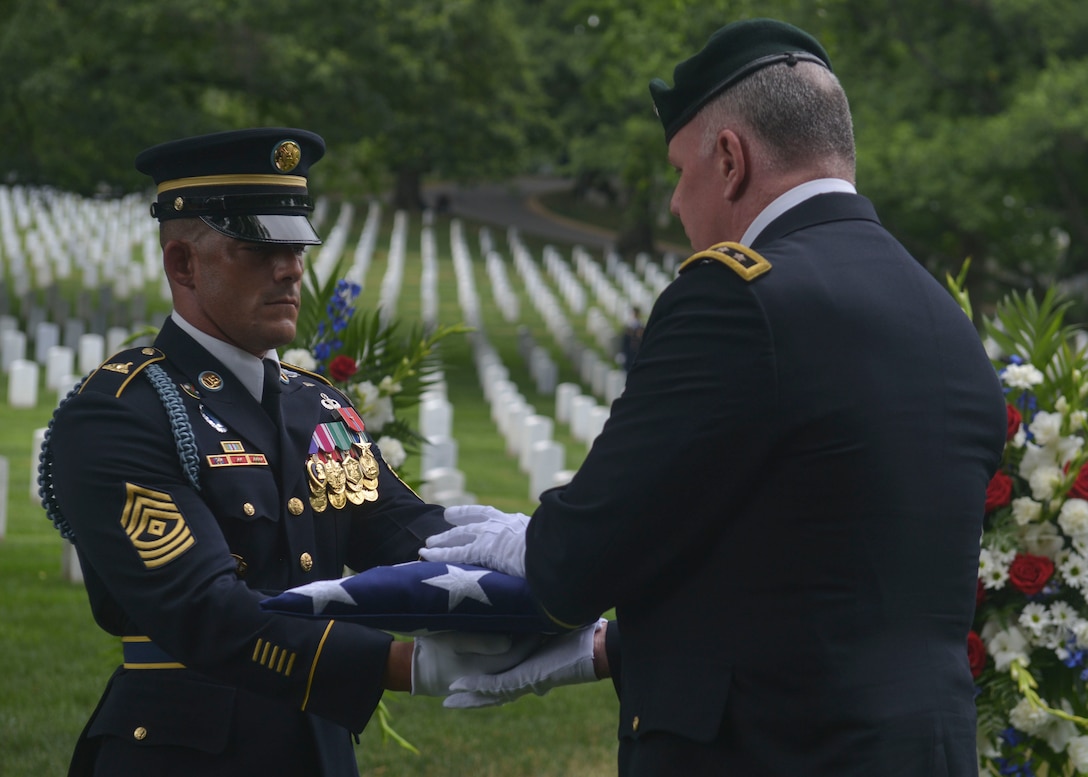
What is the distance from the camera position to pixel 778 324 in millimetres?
2434

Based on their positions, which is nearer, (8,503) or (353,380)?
(353,380)

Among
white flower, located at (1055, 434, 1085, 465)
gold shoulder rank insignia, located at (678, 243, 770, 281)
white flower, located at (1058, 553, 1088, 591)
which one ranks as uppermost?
gold shoulder rank insignia, located at (678, 243, 770, 281)

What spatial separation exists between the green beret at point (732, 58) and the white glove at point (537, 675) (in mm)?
1082

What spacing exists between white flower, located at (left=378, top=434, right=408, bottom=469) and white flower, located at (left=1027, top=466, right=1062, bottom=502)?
2845mm

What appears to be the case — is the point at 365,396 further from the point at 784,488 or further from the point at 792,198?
the point at 784,488

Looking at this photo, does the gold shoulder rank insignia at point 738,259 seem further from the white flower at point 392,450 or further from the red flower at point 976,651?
the white flower at point 392,450

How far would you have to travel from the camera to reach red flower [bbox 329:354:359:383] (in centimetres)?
660

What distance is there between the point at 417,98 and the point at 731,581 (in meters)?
20.1

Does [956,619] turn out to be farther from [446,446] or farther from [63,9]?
[63,9]

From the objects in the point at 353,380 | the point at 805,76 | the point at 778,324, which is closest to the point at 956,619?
the point at 778,324

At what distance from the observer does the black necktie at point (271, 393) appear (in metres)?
3.42

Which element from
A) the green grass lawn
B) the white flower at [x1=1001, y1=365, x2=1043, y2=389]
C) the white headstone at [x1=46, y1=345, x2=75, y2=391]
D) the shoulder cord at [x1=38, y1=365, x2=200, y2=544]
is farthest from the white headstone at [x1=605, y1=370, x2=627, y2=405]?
the shoulder cord at [x1=38, y1=365, x2=200, y2=544]

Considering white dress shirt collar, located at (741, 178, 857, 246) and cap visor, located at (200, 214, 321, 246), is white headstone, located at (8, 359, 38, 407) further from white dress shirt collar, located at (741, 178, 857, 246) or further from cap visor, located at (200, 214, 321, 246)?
white dress shirt collar, located at (741, 178, 857, 246)

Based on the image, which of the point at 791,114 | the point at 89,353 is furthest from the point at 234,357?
the point at 89,353
